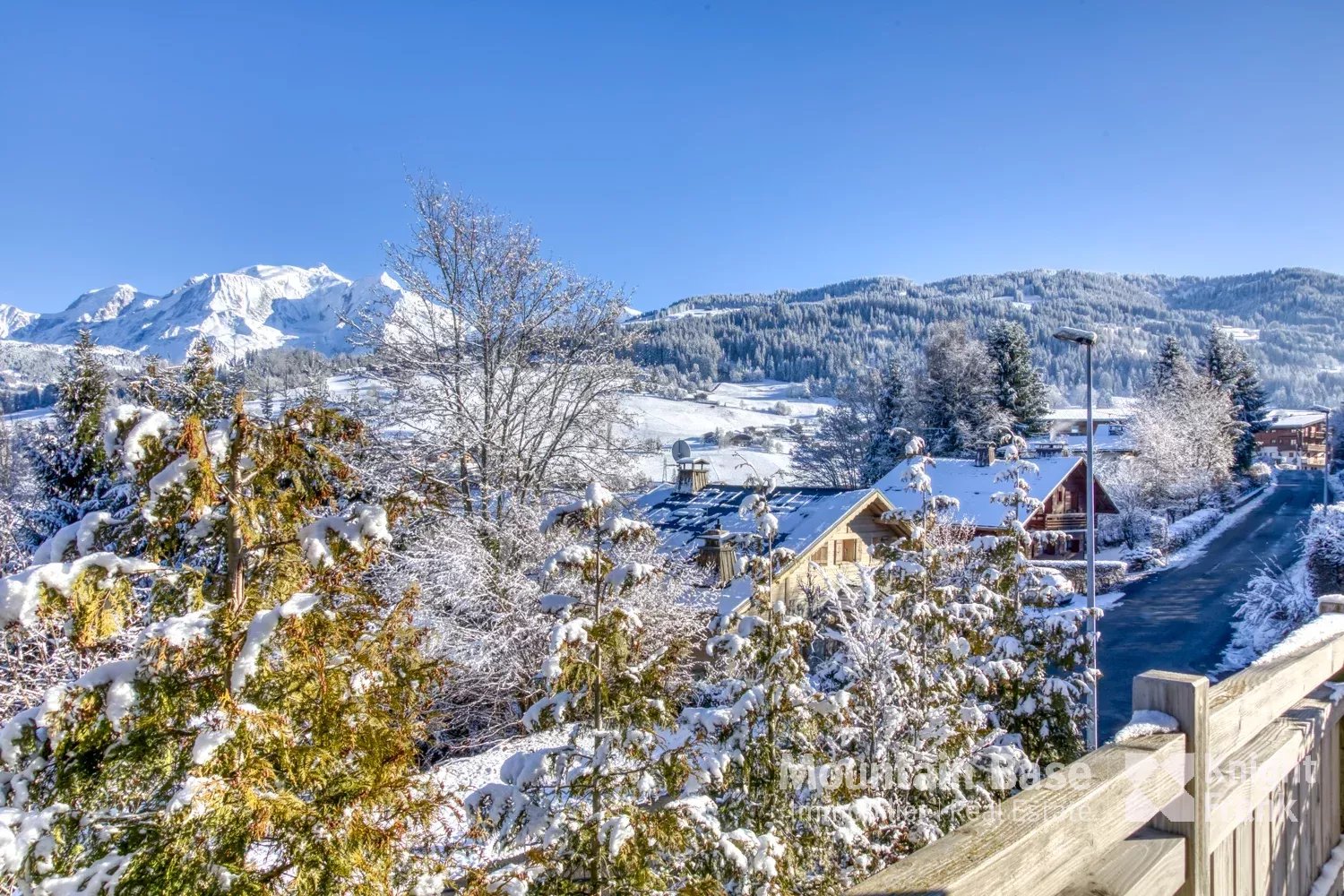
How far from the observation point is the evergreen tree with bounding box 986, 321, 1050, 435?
107 ft

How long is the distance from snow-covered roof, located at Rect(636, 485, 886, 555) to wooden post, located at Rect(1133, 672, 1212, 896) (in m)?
13.7

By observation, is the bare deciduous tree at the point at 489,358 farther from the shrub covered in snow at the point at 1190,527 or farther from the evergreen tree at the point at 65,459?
the shrub covered in snow at the point at 1190,527

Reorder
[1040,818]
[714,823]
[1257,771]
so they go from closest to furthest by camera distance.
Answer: [1040,818] → [1257,771] → [714,823]

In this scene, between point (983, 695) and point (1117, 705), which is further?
point (1117, 705)

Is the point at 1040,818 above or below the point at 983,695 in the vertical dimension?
above

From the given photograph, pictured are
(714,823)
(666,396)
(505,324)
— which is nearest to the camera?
(714,823)

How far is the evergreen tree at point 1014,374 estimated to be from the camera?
32625 mm

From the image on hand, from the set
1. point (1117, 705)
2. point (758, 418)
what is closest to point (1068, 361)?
point (758, 418)

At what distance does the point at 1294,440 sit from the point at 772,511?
284 ft

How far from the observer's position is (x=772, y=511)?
1623cm

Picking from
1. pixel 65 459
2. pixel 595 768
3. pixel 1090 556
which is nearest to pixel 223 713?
pixel 595 768

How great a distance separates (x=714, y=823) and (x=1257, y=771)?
2.09 meters

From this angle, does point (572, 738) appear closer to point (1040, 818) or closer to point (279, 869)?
point (279, 869)

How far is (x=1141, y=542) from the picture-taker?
93.5ft
